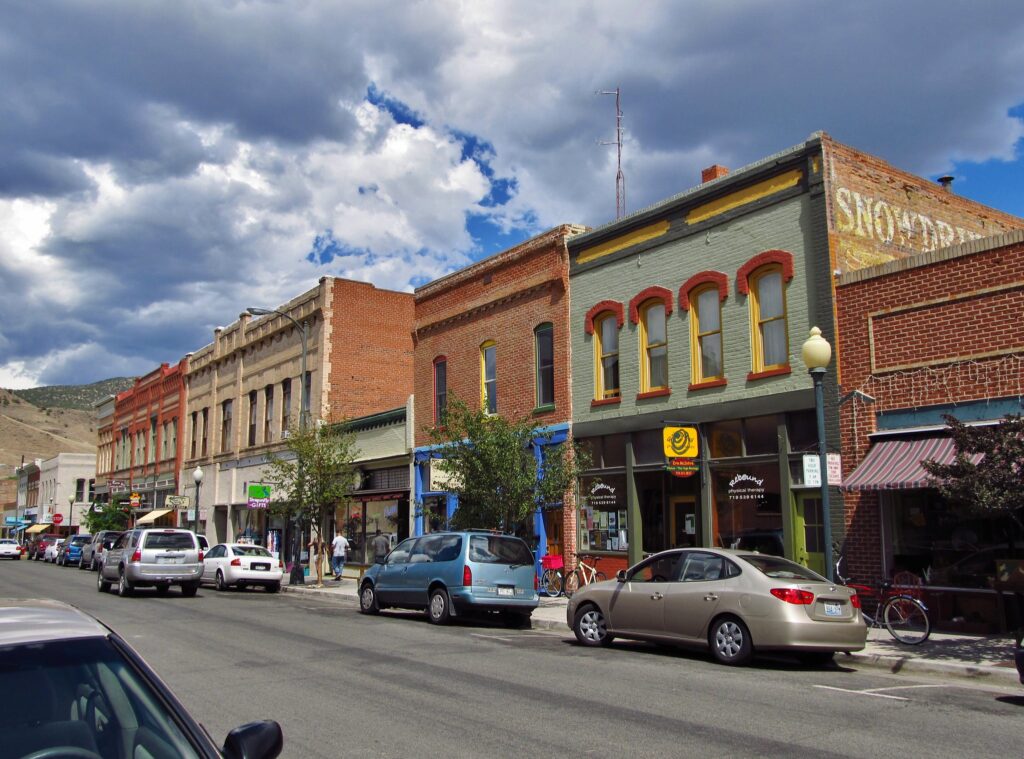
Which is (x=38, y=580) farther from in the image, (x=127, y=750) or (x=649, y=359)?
(x=127, y=750)

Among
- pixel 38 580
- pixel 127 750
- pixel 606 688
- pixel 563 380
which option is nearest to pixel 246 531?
pixel 38 580

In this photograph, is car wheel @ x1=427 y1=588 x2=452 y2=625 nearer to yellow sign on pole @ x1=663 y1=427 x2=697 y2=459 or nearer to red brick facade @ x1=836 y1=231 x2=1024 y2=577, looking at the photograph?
yellow sign on pole @ x1=663 y1=427 x2=697 y2=459

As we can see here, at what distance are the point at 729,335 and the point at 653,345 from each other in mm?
2367

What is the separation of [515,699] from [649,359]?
13115 mm

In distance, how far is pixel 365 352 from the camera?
37312 mm

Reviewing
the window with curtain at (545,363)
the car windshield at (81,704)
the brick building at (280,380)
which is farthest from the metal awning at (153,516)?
the car windshield at (81,704)

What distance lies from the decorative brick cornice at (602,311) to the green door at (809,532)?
6504 mm

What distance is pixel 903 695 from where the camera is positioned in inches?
389

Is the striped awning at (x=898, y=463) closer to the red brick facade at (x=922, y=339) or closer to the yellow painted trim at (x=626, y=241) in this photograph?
the red brick facade at (x=922, y=339)

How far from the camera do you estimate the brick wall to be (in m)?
36.3

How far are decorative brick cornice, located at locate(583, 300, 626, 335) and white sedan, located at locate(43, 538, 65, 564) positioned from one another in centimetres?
3810

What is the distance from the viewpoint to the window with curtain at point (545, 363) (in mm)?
24297

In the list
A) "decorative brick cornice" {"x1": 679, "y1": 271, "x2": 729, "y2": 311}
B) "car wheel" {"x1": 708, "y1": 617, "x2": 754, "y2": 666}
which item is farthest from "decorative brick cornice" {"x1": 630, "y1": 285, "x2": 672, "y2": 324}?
"car wheel" {"x1": 708, "y1": 617, "x2": 754, "y2": 666}

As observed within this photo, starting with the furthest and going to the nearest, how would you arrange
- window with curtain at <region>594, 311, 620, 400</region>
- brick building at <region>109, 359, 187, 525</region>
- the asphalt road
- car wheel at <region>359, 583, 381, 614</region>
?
brick building at <region>109, 359, 187, 525</region>
window with curtain at <region>594, 311, 620, 400</region>
car wheel at <region>359, 583, 381, 614</region>
the asphalt road
